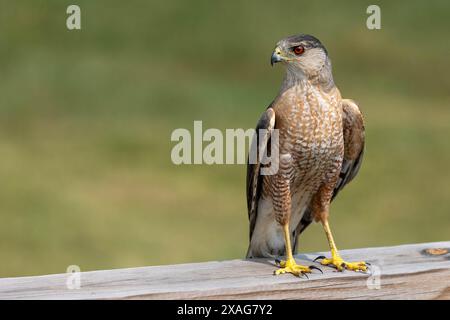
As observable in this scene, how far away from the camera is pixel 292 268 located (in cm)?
402

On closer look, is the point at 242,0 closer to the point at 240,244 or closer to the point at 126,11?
the point at 126,11

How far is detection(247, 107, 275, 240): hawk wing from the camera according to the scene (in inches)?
181

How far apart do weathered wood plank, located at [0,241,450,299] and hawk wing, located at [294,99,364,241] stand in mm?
948

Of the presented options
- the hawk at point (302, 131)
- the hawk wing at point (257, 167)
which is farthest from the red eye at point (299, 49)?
the hawk wing at point (257, 167)

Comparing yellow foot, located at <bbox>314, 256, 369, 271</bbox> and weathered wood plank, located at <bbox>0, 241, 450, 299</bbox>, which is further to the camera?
yellow foot, located at <bbox>314, 256, 369, 271</bbox>

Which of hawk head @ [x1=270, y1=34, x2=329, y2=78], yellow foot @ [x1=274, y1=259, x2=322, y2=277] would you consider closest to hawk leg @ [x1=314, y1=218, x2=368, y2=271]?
yellow foot @ [x1=274, y1=259, x2=322, y2=277]

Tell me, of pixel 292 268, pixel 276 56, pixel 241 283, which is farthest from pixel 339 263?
pixel 276 56

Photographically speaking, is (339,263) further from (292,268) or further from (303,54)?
(303,54)

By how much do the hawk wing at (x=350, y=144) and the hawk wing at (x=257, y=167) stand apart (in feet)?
0.98

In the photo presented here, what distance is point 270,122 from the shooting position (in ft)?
15.1

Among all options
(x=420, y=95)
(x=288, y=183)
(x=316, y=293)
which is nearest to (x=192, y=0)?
(x=420, y=95)

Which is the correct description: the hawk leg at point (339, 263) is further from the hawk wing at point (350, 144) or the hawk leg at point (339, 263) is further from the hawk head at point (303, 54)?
the hawk head at point (303, 54)

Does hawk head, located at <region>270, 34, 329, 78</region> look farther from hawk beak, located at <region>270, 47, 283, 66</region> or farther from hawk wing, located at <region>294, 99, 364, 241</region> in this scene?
hawk wing, located at <region>294, 99, 364, 241</region>

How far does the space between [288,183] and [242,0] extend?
9771mm
